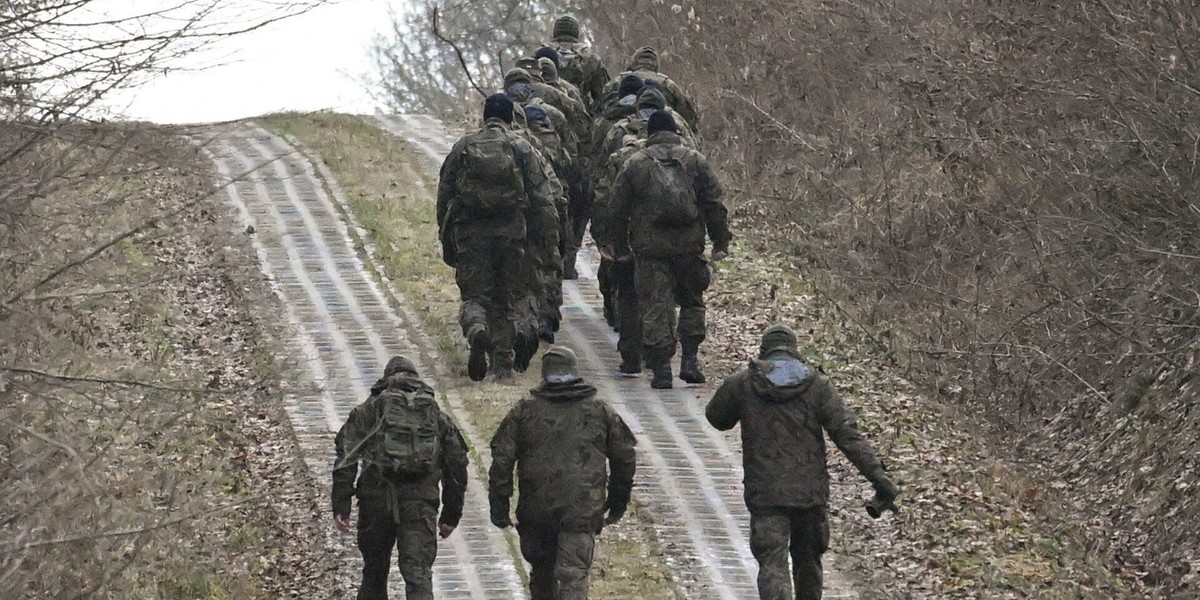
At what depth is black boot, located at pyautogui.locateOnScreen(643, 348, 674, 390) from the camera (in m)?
18.8

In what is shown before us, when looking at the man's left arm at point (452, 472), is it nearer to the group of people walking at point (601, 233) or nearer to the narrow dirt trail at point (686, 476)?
the narrow dirt trail at point (686, 476)

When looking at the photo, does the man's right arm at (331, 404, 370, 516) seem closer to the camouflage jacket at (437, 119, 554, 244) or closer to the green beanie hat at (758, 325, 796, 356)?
the green beanie hat at (758, 325, 796, 356)

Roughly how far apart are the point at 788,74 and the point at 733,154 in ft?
5.51

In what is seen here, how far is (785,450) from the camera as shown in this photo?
1253 cm

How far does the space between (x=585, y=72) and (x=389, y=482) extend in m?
11.8

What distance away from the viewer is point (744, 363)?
20234 mm

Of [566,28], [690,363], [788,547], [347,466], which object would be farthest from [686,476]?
[566,28]

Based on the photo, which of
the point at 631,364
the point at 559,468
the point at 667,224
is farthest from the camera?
the point at 631,364

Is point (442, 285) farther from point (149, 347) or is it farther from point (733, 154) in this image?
point (733, 154)

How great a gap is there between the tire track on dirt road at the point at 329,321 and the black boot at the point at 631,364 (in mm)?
1890

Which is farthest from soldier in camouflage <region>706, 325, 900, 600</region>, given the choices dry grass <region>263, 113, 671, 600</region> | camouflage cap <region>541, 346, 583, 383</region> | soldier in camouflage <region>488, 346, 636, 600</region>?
dry grass <region>263, 113, 671, 600</region>

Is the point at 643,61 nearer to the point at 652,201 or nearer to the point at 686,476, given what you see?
the point at 652,201

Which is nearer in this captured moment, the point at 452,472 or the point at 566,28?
the point at 452,472

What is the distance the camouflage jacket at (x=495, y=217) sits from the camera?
1812 centimetres
